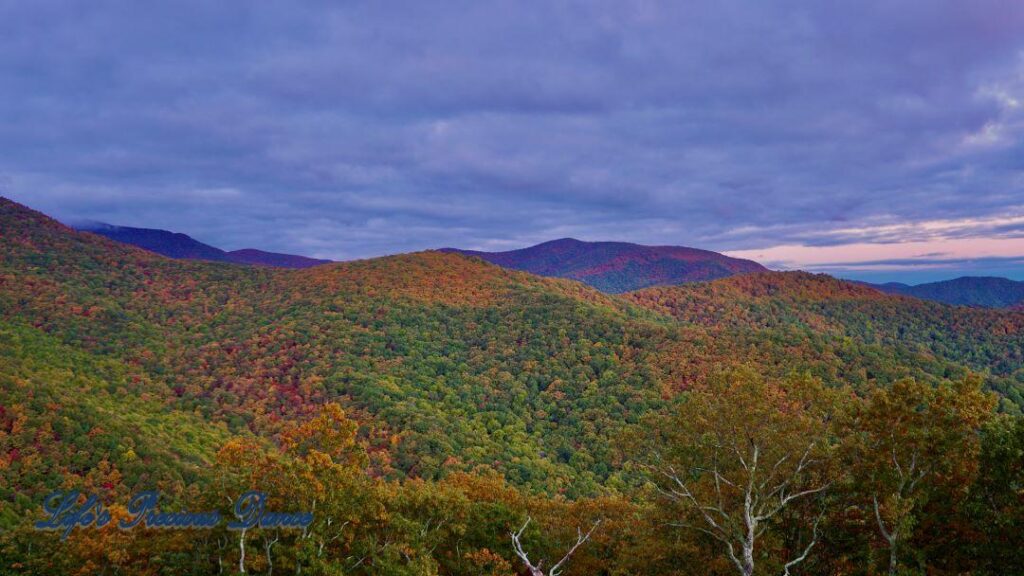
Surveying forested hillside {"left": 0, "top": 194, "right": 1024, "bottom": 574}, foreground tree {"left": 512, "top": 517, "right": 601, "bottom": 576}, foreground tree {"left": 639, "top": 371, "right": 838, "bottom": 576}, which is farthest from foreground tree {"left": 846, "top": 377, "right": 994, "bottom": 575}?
foreground tree {"left": 512, "top": 517, "right": 601, "bottom": 576}

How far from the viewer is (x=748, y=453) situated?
69.4ft

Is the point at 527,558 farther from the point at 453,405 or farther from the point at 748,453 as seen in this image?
the point at 453,405

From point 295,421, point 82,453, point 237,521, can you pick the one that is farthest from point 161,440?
point 237,521

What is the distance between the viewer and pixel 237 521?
19875 millimetres

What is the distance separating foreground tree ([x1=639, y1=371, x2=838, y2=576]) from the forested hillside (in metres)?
0.20

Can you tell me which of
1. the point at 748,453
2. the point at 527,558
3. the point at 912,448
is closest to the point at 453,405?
the point at 527,558

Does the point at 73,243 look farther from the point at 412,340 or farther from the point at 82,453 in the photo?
the point at 82,453

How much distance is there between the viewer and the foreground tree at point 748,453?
19.6 meters

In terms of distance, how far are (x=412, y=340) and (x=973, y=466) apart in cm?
11503

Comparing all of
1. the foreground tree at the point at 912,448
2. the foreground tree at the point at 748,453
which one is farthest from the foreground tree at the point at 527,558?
the foreground tree at the point at 912,448

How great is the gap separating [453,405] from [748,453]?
77.2 meters

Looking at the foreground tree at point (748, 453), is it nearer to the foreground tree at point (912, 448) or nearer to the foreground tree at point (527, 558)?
the foreground tree at point (912, 448)

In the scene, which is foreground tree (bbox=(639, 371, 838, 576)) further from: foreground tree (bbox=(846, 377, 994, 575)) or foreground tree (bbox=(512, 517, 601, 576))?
foreground tree (bbox=(512, 517, 601, 576))

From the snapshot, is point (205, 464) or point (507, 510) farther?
point (205, 464)
